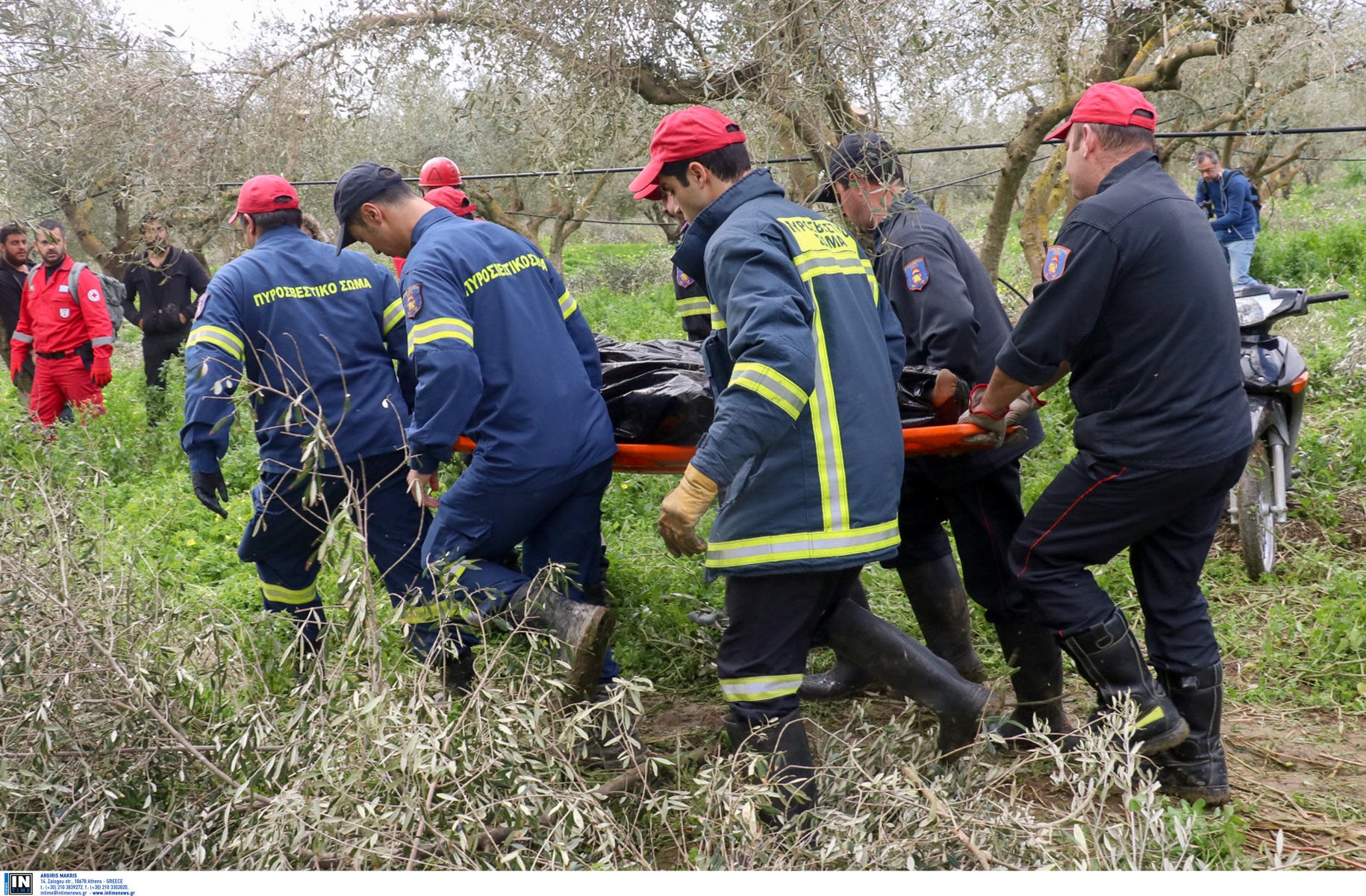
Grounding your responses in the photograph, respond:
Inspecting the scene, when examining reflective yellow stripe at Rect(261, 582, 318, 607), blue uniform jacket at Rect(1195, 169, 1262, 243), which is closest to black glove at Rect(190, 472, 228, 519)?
reflective yellow stripe at Rect(261, 582, 318, 607)

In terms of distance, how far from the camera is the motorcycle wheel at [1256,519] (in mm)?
4715

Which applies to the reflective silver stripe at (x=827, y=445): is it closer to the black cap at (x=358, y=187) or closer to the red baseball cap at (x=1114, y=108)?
the red baseball cap at (x=1114, y=108)

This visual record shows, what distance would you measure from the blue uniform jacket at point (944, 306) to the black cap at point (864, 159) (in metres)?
0.17

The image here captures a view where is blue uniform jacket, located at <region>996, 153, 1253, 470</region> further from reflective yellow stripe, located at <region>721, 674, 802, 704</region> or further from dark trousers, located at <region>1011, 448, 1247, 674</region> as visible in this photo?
reflective yellow stripe, located at <region>721, 674, 802, 704</region>

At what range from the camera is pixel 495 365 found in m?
3.46

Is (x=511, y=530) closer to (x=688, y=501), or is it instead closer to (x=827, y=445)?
(x=688, y=501)

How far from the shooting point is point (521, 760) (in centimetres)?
254

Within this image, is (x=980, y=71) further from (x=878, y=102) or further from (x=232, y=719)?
(x=232, y=719)

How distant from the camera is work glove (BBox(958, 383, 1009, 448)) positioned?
3.22 m

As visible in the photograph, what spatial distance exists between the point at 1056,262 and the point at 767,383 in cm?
94

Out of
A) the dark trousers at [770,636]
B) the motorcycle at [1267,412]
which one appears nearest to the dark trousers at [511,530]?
the dark trousers at [770,636]

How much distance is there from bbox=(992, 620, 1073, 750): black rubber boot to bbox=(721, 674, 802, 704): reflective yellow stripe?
961mm

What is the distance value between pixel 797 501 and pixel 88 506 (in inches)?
94.4

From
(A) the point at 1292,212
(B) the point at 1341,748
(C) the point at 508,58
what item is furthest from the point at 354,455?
(A) the point at 1292,212
